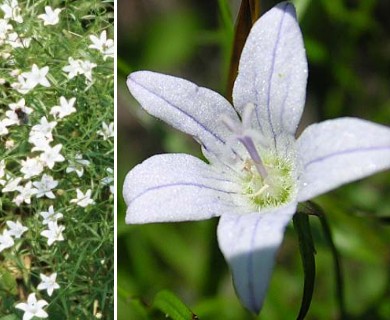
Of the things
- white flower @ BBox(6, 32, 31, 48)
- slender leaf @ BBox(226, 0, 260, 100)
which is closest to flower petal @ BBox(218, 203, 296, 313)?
slender leaf @ BBox(226, 0, 260, 100)

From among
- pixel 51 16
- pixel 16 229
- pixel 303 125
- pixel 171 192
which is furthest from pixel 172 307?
pixel 303 125

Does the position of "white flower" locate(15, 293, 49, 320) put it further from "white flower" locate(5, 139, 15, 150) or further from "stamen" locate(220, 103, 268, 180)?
"stamen" locate(220, 103, 268, 180)

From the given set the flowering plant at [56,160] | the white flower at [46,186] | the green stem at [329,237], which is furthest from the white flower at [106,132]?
the green stem at [329,237]

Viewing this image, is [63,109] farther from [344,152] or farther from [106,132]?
[344,152]

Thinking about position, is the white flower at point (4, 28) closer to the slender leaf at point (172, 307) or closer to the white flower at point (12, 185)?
the white flower at point (12, 185)

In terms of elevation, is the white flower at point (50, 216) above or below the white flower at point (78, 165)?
below
